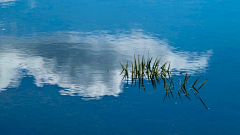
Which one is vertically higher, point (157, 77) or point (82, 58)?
point (82, 58)

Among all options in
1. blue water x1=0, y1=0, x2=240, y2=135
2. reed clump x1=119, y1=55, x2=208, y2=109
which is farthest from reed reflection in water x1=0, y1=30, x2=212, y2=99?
reed clump x1=119, y1=55, x2=208, y2=109

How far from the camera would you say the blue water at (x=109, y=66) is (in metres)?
3.95

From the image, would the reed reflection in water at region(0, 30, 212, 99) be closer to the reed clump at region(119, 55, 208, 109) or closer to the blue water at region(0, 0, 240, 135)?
the blue water at region(0, 0, 240, 135)

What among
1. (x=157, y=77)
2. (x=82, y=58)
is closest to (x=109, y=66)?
(x=82, y=58)

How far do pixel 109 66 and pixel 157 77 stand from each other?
0.78 m

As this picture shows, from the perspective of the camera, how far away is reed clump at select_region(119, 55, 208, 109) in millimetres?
4684

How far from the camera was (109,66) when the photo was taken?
217 inches

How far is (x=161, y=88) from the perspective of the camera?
15.6ft

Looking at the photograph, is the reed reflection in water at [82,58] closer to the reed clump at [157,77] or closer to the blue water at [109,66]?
the blue water at [109,66]

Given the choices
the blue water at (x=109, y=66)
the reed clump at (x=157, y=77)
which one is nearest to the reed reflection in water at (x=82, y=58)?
the blue water at (x=109, y=66)

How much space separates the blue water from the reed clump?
0.32 feet

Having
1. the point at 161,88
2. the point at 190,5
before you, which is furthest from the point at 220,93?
the point at 190,5

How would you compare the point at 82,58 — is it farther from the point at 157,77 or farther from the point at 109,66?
the point at 157,77

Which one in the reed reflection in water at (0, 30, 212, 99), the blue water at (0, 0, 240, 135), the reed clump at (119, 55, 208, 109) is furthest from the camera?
the reed reflection in water at (0, 30, 212, 99)
